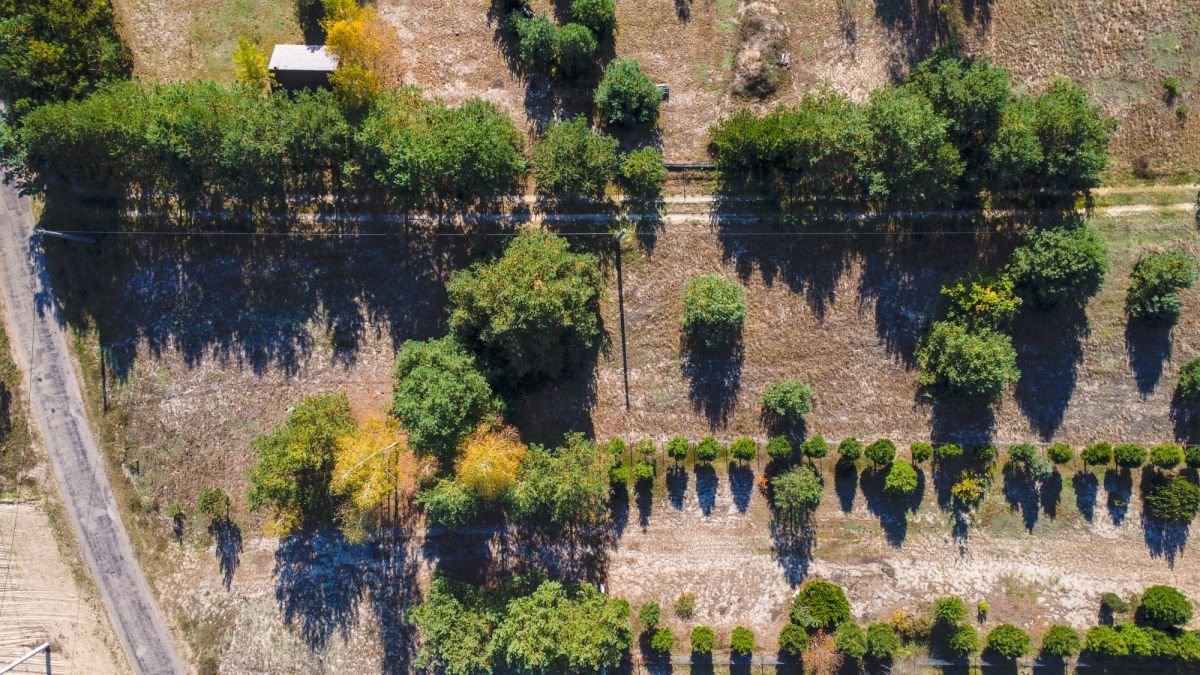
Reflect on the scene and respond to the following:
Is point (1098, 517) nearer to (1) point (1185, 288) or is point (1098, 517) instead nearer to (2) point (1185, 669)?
(2) point (1185, 669)

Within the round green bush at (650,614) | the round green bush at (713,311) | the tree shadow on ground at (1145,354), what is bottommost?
the round green bush at (650,614)

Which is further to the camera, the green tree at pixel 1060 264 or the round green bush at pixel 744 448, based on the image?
the round green bush at pixel 744 448

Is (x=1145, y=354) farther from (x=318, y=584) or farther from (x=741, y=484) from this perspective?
(x=318, y=584)

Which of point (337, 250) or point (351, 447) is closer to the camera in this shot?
point (351, 447)

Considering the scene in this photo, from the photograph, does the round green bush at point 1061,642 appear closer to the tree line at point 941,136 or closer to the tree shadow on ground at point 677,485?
the tree shadow on ground at point 677,485

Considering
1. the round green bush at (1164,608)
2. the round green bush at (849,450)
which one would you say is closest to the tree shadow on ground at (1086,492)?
the round green bush at (1164,608)

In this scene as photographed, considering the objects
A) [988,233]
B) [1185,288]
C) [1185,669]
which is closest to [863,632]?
[1185,669]
